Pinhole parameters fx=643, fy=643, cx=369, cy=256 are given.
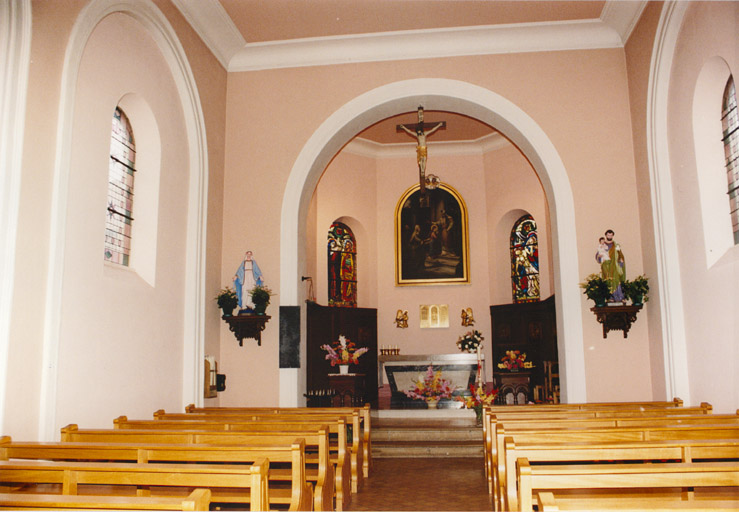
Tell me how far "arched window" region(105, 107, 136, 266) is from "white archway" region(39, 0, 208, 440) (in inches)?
35.9

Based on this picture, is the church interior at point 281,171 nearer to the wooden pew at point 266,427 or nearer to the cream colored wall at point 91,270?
the cream colored wall at point 91,270

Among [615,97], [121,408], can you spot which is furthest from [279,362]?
[615,97]

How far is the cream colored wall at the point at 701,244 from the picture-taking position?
→ 5527 millimetres

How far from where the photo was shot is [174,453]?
3.44 m

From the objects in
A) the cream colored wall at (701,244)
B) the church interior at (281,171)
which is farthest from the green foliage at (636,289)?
the cream colored wall at (701,244)

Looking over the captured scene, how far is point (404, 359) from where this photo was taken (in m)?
11.9

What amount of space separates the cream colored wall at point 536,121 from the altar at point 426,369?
4.33 m

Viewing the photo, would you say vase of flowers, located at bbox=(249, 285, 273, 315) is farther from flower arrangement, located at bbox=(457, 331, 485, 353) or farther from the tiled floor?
flower arrangement, located at bbox=(457, 331, 485, 353)

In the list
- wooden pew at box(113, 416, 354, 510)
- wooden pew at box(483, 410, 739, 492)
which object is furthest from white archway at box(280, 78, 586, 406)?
wooden pew at box(113, 416, 354, 510)

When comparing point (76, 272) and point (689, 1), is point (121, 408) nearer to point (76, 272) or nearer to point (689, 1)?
point (76, 272)

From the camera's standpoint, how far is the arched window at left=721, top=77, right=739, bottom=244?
599cm

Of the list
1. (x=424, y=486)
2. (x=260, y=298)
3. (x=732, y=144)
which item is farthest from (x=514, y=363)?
(x=732, y=144)

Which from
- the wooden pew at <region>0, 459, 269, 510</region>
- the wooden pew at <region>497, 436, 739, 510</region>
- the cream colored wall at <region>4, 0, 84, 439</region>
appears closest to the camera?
the wooden pew at <region>0, 459, 269, 510</region>

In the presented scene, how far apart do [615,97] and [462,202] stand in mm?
6528
